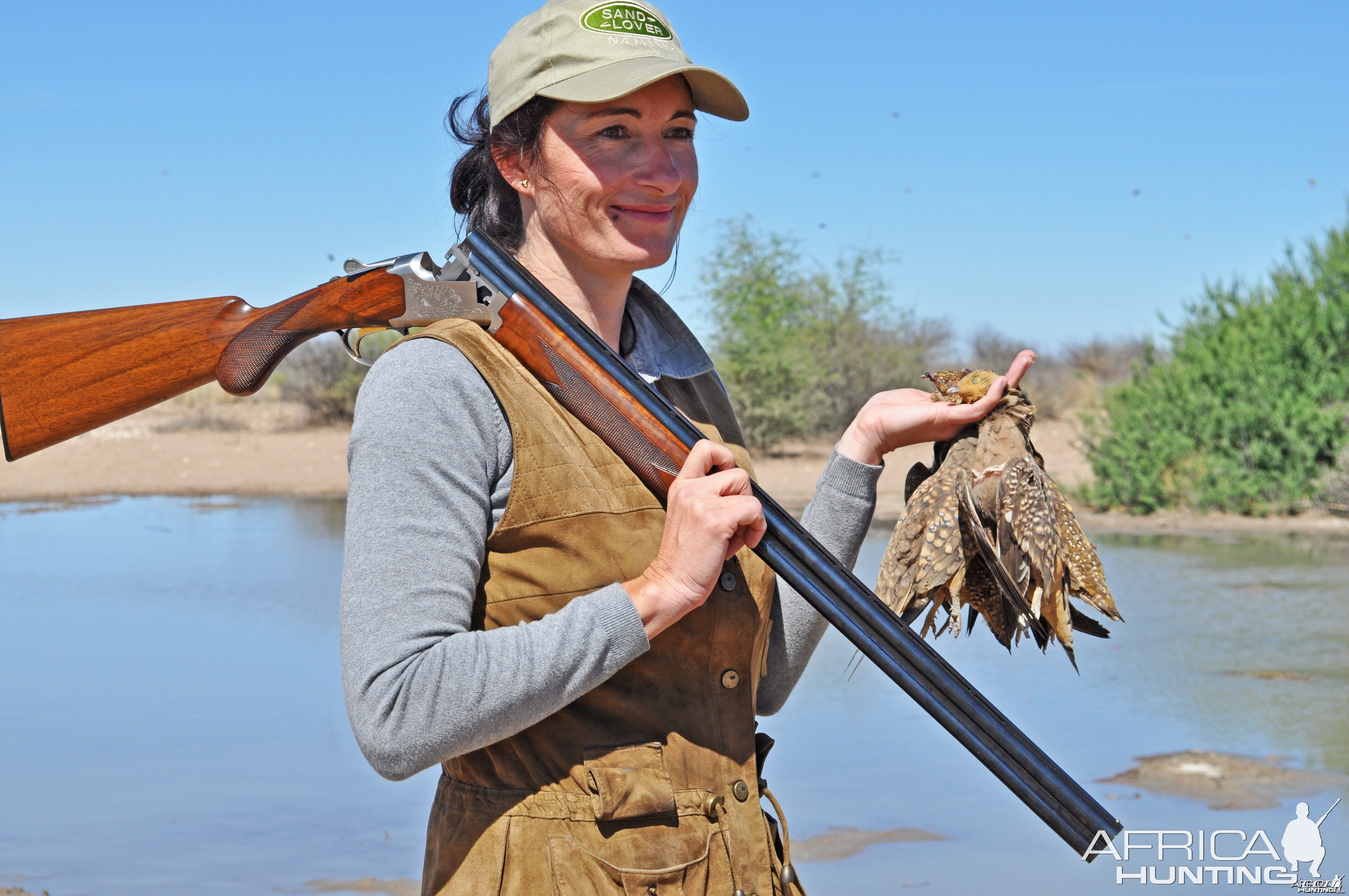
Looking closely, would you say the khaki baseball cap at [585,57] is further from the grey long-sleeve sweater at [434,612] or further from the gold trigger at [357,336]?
the grey long-sleeve sweater at [434,612]

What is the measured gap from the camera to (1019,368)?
2404mm

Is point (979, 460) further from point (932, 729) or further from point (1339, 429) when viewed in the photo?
point (1339, 429)

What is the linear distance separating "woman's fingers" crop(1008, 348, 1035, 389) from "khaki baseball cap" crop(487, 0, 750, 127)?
745 millimetres

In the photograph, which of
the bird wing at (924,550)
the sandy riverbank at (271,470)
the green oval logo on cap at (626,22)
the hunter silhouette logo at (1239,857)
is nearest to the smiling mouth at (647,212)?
the green oval logo on cap at (626,22)

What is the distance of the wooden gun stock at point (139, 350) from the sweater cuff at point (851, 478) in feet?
2.86

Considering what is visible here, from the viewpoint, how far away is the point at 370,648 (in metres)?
1.78

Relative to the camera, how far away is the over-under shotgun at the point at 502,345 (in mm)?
2049

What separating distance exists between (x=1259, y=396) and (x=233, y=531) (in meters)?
11.5

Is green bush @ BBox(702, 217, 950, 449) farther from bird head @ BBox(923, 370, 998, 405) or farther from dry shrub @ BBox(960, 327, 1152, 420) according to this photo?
bird head @ BBox(923, 370, 998, 405)

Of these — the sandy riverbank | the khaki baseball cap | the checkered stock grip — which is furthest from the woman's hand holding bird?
the sandy riverbank

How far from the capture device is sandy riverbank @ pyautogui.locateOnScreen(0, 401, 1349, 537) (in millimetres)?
13953

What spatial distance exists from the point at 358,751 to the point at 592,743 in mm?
5196

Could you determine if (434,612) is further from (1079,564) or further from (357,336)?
(1079,564)

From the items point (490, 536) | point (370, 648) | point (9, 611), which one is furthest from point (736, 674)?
point (9, 611)
